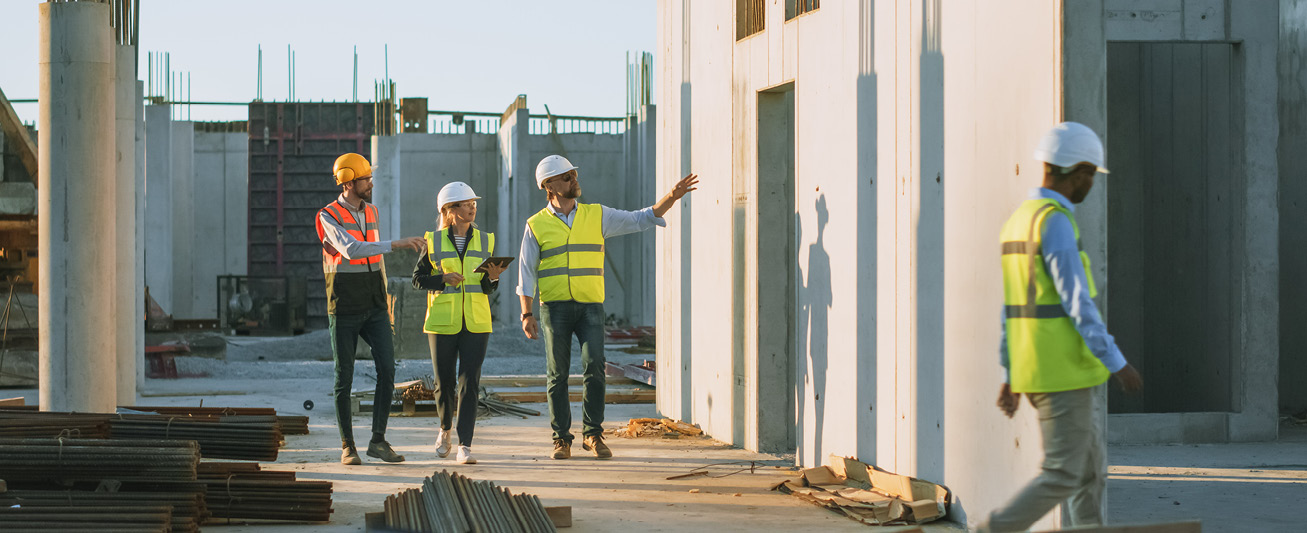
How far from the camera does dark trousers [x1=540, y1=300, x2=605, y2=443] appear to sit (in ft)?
28.4

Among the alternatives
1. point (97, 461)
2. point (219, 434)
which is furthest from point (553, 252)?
point (97, 461)

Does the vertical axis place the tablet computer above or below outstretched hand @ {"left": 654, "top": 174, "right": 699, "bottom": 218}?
below

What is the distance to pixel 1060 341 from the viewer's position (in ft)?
15.4

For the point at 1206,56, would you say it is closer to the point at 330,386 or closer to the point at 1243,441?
the point at 1243,441

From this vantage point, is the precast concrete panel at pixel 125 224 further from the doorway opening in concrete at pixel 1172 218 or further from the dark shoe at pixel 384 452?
the doorway opening in concrete at pixel 1172 218

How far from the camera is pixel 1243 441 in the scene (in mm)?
10422

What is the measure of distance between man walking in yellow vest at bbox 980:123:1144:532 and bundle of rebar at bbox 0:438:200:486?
361 cm

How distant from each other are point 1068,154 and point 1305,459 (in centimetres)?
567

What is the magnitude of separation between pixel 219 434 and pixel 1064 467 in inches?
184

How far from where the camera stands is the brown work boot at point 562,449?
8820 millimetres

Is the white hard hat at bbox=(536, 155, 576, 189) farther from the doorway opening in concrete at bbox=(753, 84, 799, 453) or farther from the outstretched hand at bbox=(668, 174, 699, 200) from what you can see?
the doorway opening in concrete at bbox=(753, 84, 799, 453)

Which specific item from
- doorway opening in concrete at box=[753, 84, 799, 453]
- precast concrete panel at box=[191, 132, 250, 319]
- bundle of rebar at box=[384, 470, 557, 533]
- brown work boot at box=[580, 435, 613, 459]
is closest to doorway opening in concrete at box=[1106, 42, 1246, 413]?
doorway opening in concrete at box=[753, 84, 799, 453]

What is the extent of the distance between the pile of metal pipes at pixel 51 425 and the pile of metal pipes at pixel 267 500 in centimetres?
120

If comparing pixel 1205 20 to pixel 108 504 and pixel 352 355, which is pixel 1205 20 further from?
pixel 108 504
